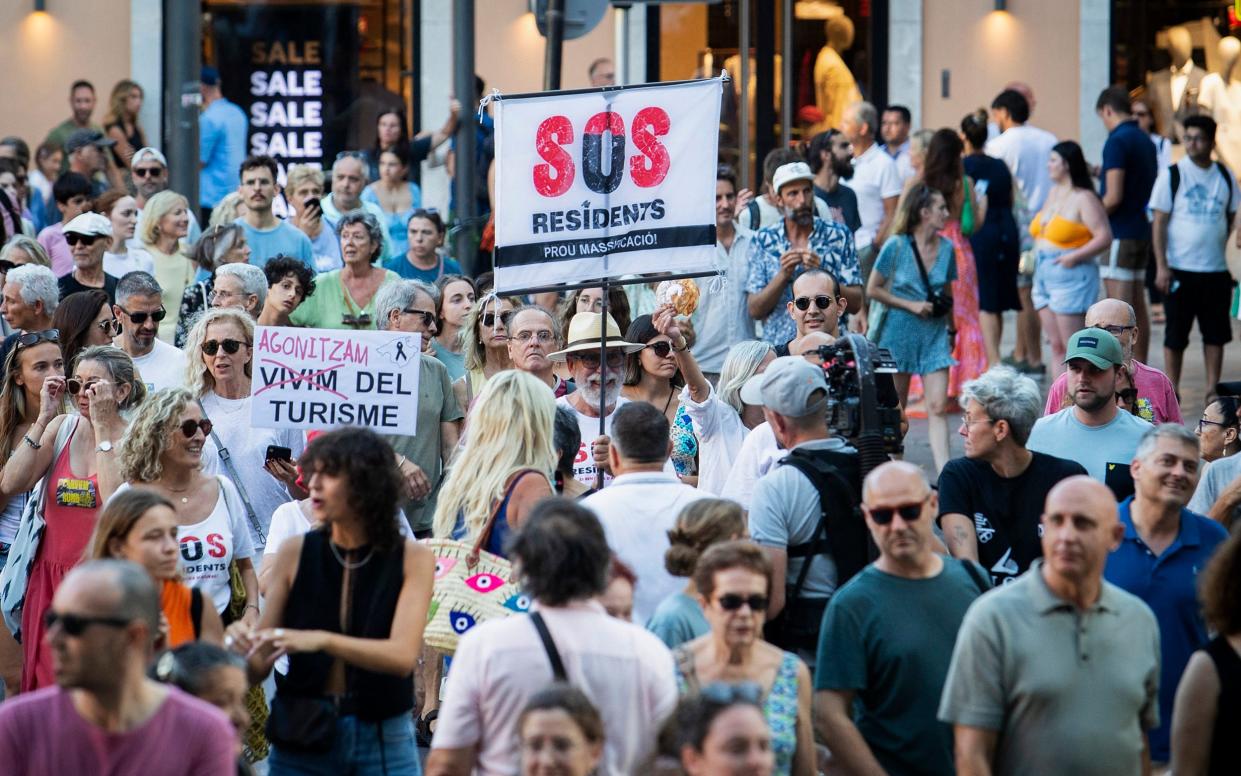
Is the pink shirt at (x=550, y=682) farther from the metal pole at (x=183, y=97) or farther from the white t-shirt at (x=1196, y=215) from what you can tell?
A: the white t-shirt at (x=1196, y=215)

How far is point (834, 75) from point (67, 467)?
50.8 ft

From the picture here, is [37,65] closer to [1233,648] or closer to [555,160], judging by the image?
[555,160]

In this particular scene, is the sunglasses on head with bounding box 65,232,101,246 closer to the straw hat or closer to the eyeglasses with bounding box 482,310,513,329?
the eyeglasses with bounding box 482,310,513,329

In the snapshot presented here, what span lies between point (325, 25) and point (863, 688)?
17014 mm

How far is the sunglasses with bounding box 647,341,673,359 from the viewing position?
889cm

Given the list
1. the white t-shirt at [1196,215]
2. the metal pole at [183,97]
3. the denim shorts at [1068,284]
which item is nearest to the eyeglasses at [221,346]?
the metal pole at [183,97]

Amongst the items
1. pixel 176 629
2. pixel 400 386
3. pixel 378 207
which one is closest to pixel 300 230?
pixel 378 207

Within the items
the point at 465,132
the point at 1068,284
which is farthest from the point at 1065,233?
the point at 465,132

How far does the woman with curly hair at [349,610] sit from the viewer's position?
562 centimetres

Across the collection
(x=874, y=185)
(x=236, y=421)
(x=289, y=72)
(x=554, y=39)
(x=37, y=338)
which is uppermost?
(x=289, y=72)

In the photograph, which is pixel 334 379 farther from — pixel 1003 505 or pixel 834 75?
pixel 834 75

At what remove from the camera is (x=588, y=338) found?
29.1 feet

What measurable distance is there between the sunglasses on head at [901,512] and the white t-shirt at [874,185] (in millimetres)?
10667

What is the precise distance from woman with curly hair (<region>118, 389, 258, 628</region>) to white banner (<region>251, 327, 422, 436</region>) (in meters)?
0.65
